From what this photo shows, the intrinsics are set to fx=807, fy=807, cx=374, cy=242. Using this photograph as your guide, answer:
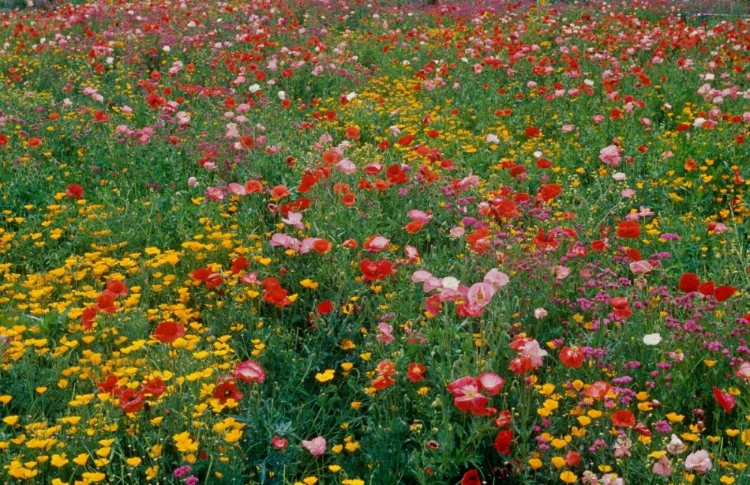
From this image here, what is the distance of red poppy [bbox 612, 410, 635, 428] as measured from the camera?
102 inches

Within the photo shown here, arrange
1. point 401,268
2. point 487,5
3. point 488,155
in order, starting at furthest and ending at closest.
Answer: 1. point 487,5
2. point 488,155
3. point 401,268

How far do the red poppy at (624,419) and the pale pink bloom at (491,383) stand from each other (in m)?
0.38

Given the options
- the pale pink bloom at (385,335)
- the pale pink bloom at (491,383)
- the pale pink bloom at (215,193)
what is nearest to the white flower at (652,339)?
the pale pink bloom at (491,383)

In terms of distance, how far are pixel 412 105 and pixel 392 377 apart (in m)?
4.59

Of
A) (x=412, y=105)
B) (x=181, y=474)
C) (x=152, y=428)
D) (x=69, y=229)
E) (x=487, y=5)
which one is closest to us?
(x=181, y=474)

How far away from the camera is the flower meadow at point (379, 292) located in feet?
9.04

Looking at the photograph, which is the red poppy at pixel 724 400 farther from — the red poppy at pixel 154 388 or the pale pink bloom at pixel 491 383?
the red poppy at pixel 154 388

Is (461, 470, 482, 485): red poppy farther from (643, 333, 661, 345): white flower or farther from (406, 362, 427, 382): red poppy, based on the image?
(643, 333, 661, 345): white flower

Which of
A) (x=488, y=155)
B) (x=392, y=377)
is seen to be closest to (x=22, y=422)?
(x=392, y=377)

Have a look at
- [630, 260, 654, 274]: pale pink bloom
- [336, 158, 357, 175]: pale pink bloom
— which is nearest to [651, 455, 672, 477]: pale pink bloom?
[630, 260, 654, 274]: pale pink bloom

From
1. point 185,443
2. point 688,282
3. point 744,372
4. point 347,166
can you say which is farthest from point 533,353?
point 347,166

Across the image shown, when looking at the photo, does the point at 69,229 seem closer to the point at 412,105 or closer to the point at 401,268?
the point at 401,268

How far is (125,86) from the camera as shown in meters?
8.17

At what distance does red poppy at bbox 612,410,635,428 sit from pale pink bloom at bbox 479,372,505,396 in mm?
380
